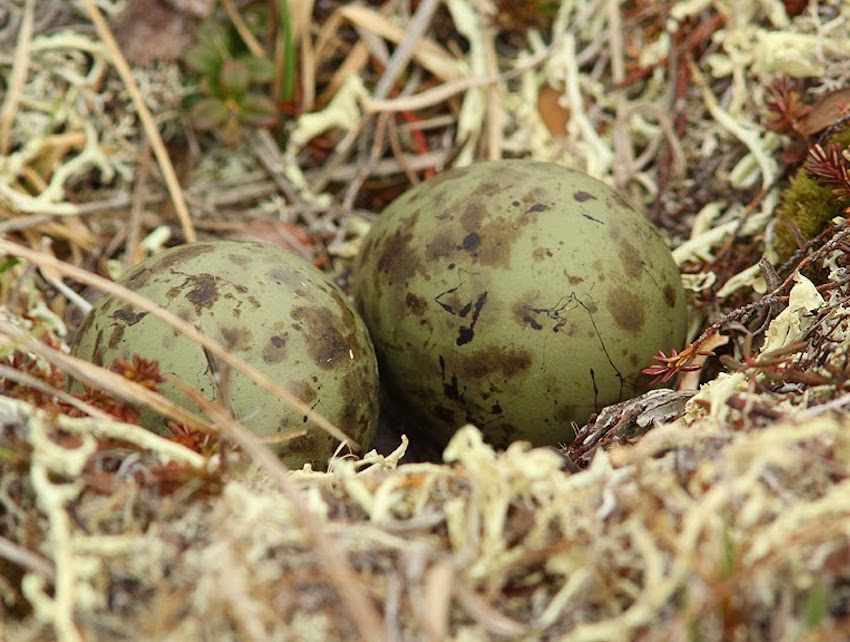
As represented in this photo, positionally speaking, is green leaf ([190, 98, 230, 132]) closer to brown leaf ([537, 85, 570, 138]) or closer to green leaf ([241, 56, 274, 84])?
green leaf ([241, 56, 274, 84])

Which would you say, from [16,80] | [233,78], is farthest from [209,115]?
[16,80]

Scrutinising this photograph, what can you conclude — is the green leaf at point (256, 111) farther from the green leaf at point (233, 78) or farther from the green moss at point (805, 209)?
the green moss at point (805, 209)

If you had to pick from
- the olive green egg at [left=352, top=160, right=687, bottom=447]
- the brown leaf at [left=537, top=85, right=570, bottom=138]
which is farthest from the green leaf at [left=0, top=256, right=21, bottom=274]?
the brown leaf at [left=537, top=85, right=570, bottom=138]

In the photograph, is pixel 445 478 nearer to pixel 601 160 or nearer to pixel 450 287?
pixel 450 287

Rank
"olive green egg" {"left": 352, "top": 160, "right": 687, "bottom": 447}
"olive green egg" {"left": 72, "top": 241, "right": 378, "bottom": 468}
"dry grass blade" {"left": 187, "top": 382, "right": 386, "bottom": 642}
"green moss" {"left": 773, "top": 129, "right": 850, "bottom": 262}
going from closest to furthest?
"dry grass blade" {"left": 187, "top": 382, "right": 386, "bottom": 642}
"olive green egg" {"left": 72, "top": 241, "right": 378, "bottom": 468}
"olive green egg" {"left": 352, "top": 160, "right": 687, "bottom": 447}
"green moss" {"left": 773, "top": 129, "right": 850, "bottom": 262}

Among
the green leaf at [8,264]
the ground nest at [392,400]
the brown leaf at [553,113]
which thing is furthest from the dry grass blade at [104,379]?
the brown leaf at [553,113]
